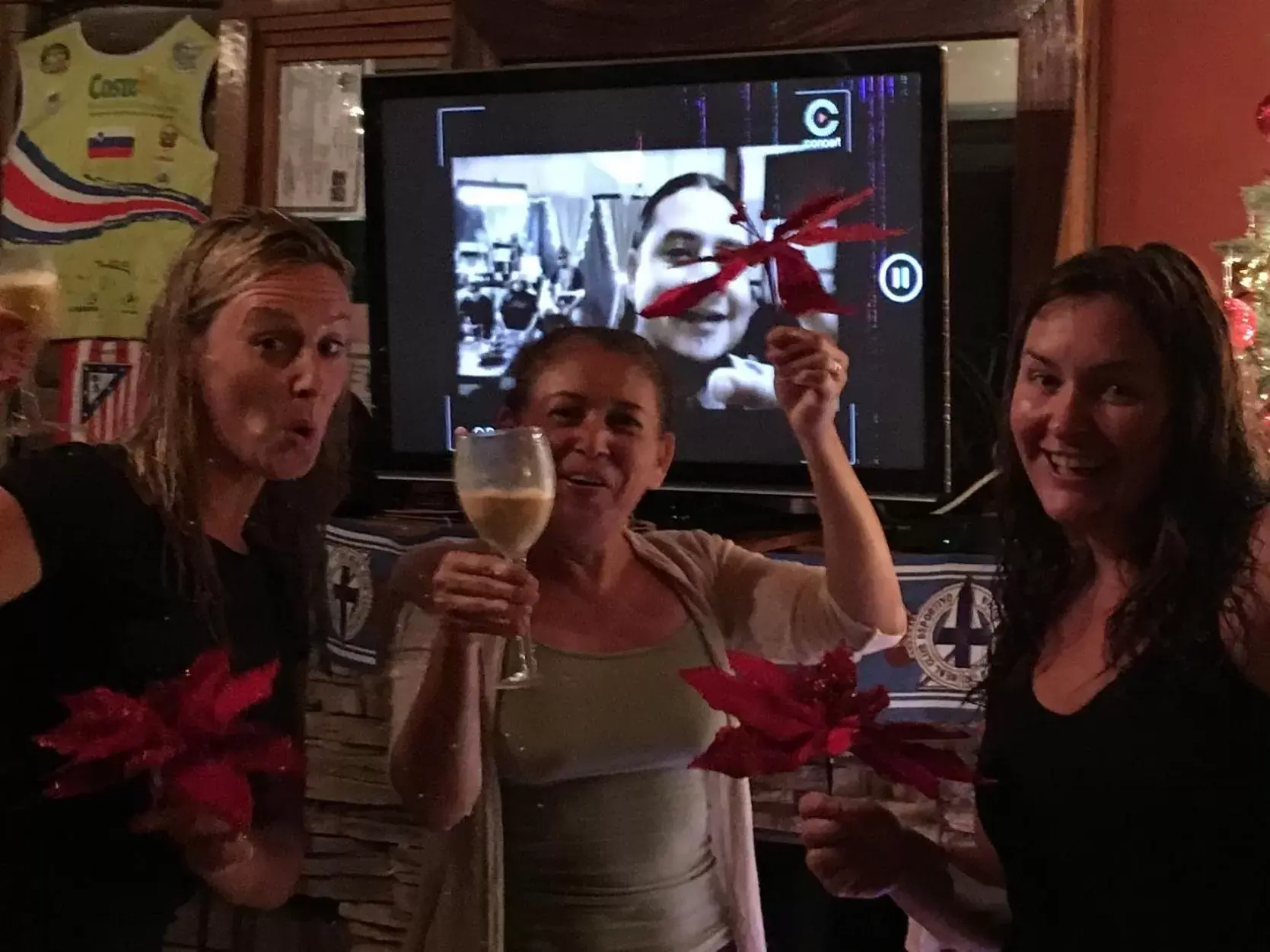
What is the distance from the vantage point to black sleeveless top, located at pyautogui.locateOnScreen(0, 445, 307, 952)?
3.59 ft

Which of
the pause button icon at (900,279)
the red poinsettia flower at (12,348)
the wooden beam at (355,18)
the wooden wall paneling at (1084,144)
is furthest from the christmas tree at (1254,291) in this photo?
the red poinsettia flower at (12,348)

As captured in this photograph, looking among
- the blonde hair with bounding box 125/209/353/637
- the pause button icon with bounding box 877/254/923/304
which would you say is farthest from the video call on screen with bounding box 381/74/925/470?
the blonde hair with bounding box 125/209/353/637

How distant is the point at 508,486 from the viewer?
1.06m

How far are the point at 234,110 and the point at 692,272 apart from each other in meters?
0.96

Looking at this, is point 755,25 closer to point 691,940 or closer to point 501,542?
point 501,542

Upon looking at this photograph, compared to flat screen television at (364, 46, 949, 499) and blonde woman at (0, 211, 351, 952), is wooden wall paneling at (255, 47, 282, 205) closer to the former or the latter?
flat screen television at (364, 46, 949, 499)

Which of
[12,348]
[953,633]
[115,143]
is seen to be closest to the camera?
[12,348]

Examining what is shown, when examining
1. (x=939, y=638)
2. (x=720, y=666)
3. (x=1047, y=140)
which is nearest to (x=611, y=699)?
(x=720, y=666)

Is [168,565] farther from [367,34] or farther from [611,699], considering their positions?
[367,34]

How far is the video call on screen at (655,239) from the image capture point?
157cm

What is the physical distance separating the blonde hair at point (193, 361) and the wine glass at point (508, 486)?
27 cm

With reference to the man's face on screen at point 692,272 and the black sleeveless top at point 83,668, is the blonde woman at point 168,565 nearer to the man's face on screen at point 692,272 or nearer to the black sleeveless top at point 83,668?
the black sleeveless top at point 83,668

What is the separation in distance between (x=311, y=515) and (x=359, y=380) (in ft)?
A: 2.17

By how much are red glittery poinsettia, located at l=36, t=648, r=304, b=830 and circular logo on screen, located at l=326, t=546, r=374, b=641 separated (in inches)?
29.5
